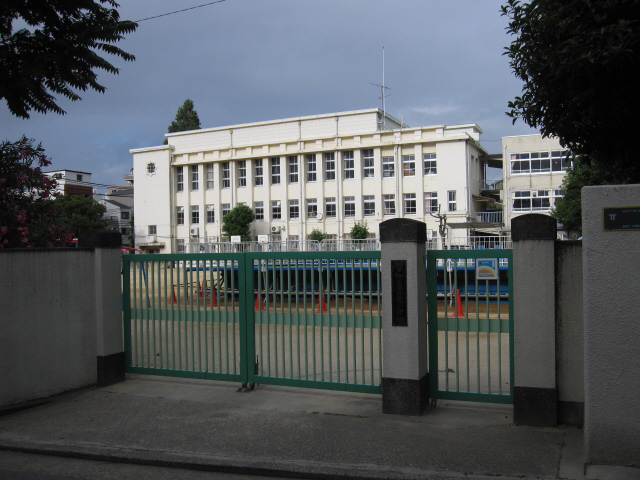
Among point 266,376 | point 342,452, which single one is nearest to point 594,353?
point 342,452

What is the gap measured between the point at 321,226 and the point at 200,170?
16260mm

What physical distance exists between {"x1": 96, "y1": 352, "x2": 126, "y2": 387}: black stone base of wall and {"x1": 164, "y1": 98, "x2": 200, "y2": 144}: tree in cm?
6619

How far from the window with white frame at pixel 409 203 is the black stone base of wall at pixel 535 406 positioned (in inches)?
1848

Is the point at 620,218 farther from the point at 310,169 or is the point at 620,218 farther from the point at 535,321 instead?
the point at 310,169

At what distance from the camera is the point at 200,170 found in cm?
6284

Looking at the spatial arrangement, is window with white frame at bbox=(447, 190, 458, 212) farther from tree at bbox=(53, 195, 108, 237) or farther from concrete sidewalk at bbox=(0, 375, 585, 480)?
concrete sidewalk at bbox=(0, 375, 585, 480)

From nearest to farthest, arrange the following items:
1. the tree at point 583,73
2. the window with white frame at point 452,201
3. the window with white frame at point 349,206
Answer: the tree at point 583,73, the window with white frame at point 452,201, the window with white frame at point 349,206

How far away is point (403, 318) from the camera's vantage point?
6535 mm

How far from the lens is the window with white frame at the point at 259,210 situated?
5975 centimetres

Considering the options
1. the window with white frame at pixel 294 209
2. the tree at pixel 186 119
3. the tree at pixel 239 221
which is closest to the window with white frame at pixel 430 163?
the window with white frame at pixel 294 209

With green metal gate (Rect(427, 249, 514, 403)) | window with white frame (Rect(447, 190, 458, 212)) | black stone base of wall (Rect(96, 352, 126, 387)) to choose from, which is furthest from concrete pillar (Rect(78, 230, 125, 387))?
window with white frame (Rect(447, 190, 458, 212))

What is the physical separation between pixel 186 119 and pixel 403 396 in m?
70.1

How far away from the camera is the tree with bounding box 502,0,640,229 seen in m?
5.73

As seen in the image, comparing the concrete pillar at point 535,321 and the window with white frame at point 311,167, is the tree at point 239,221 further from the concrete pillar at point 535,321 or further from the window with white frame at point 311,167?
the concrete pillar at point 535,321
